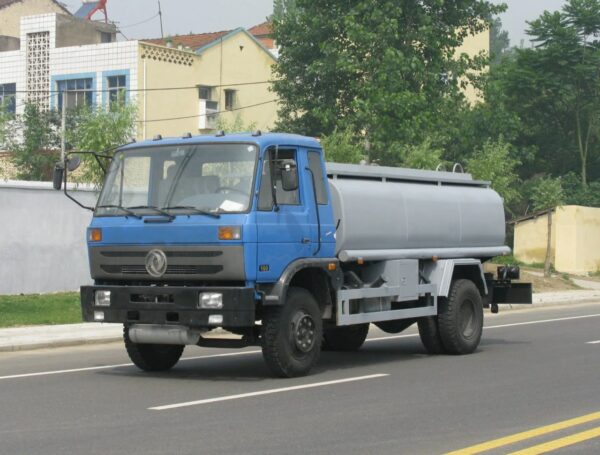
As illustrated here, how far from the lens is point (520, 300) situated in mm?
17312

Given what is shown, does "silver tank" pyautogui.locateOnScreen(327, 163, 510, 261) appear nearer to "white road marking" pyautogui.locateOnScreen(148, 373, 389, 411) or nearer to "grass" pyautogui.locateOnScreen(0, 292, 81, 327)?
"white road marking" pyautogui.locateOnScreen(148, 373, 389, 411)

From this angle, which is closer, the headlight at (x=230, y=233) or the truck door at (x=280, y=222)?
the headlight at (x=230, y=233)

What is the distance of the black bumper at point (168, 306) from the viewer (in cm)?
1238

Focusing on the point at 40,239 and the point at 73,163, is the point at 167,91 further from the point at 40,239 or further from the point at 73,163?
the point at 73,163

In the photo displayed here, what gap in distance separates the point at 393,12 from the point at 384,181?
2904 centimetres

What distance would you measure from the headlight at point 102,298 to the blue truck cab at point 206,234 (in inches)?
0.4

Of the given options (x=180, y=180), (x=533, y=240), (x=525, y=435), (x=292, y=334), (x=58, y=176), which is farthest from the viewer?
A: (x=533, y=240)

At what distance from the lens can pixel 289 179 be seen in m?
12.7

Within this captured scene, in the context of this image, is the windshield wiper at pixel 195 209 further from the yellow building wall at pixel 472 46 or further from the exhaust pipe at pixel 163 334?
the yellow building wall at pixel 472 46

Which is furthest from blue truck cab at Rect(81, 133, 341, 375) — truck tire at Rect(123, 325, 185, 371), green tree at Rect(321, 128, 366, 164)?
green tree at Rect(321, 128, 366, 164)

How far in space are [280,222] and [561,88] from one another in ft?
151

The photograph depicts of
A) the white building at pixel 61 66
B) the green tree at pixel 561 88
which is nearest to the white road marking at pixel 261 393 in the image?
the white building at pixel 61 66

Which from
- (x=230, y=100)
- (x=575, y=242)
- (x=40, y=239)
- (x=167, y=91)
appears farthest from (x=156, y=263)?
(x=230, y=100)

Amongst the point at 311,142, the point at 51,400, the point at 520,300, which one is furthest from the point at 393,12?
the point at 51,400
